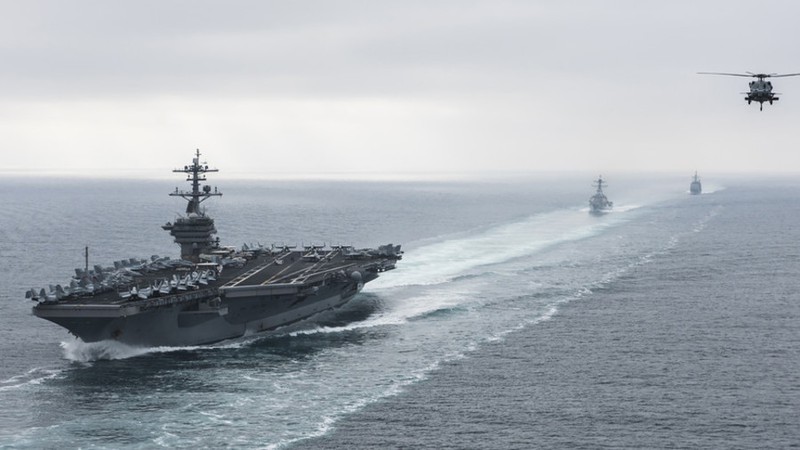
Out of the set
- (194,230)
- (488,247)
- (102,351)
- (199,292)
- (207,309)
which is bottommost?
(102,351)

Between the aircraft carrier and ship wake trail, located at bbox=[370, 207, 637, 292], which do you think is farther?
ship wake trail, located at bbox=[370, 207, 637, 292]

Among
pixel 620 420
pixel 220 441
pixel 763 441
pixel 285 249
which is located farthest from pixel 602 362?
pixel 285 249

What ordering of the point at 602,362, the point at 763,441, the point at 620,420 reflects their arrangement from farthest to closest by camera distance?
1. the point at 602,362
2. the point at 620,420
3. the point at 763,441

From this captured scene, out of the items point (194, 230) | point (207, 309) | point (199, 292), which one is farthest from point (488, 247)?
point (199, 292)

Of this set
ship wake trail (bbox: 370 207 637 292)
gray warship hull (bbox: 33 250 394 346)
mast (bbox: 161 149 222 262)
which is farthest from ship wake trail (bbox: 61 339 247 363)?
ship wake trail (bbox: 370 207 637 292)

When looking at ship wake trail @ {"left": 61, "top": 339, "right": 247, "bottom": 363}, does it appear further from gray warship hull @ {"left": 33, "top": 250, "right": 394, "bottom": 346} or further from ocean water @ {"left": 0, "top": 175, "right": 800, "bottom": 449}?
gray warship hull @ {"left": 33, "top": 250, "right": 394, "bottom": 346}

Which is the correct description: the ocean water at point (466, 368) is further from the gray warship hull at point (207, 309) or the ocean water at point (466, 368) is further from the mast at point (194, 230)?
the mast at point (194, 230)

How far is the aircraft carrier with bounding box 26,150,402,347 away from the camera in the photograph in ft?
131

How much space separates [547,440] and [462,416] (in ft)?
11.3

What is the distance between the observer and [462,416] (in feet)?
103

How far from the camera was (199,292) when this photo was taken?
4272 centimetres

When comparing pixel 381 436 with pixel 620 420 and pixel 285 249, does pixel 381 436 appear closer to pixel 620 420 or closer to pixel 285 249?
pixel 620 420

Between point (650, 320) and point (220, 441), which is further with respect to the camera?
point (650, 320)

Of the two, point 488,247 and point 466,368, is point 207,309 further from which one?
point 488,247
